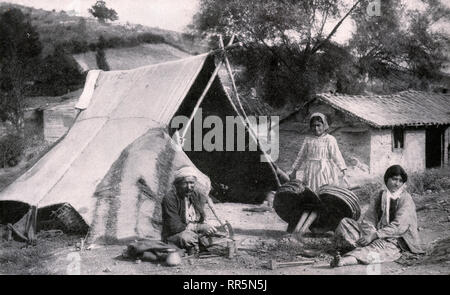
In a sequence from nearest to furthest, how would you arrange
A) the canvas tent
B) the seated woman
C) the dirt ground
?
1. the dirt ground
2. the seated woman
3. the canvas tent

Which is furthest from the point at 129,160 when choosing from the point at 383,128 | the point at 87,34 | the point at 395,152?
the point at 87,34

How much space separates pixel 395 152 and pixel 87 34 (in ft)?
97.9

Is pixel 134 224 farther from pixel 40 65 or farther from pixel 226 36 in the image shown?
pixel 40 65

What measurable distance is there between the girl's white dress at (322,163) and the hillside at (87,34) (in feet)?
86.7

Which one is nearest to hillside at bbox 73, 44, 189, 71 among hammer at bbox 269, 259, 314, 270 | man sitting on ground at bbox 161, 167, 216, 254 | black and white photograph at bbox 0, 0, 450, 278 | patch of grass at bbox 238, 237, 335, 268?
black and white photograph at bbox 0, 0, 450, 278

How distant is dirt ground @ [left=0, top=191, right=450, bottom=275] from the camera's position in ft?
15.8

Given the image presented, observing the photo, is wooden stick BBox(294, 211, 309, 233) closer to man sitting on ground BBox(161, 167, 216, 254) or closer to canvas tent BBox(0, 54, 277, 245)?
man sitting on ground BBox(161, 167, 216, 254)

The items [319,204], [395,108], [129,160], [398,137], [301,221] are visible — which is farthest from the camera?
[395,108]

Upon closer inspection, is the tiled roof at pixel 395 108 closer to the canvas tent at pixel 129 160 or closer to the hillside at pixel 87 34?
the canvas tent at pixel 129 160

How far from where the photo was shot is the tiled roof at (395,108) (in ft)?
44.2

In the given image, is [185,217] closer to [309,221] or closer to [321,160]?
[309,221]

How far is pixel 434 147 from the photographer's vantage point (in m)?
16.1

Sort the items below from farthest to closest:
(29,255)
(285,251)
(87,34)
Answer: (87,34) → (29,255) → (285,251)

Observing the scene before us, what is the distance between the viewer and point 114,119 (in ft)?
27.4
